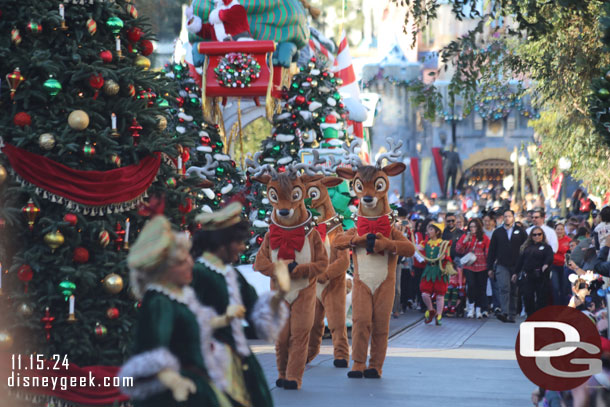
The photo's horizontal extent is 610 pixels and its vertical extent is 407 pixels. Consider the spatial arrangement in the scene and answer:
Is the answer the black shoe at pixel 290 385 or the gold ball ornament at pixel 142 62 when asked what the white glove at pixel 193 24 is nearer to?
the black shoe at pixel 290 385

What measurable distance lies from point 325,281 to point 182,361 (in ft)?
21.4

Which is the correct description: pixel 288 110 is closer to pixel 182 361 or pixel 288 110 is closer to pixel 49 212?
pixel 49 212

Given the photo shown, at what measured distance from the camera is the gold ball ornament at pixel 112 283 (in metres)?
7.82

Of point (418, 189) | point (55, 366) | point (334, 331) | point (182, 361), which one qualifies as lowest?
point (418, 189)

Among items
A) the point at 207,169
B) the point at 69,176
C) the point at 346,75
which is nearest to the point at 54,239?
the point at 69,176

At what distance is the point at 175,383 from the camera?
4953 millimetres

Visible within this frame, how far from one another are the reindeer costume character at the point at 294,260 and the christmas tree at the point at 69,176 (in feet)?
8.25

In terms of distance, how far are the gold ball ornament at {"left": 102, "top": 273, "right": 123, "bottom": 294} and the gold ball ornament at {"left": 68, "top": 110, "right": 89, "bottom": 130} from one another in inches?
45.9

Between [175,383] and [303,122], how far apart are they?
465 inches

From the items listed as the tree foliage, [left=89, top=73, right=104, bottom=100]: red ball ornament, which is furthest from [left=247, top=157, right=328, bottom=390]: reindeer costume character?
[left=89, top=73, right=104, bottom=100]: red ball ornament

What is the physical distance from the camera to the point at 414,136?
58.5 m

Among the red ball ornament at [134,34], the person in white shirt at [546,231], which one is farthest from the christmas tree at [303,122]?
the red ball ornament at [134,34]

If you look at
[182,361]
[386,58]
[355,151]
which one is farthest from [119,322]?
[386,58]

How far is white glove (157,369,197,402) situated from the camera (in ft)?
16.3
